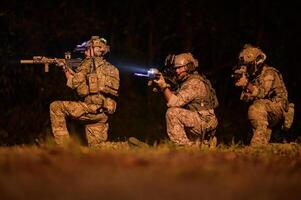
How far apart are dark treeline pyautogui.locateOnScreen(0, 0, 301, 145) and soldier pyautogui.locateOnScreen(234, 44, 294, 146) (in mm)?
4681

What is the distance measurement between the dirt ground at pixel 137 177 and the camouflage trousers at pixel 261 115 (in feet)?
12.2

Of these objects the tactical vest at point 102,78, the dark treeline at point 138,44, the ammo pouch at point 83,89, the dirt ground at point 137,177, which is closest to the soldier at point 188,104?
the tactical vest at point 102,78

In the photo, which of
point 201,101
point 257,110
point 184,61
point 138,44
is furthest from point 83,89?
point 138,44

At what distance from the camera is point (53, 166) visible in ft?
22.4

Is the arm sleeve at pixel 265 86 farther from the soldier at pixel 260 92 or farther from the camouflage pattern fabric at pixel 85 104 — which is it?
the camouflage pattern fabric at pixel 85 104

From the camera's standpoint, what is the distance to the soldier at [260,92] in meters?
11.9

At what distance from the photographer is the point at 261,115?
465 inches

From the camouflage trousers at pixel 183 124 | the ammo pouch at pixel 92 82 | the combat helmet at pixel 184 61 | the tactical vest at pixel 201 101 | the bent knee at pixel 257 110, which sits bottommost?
the camouflage trousers at pixel 183 124

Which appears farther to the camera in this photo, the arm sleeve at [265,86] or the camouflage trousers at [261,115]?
the arm sleeve at [265,86]

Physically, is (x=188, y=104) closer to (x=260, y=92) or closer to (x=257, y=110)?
(x=257, y=110)

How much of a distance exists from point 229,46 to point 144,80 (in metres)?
2.75

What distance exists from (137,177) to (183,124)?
5065 mm

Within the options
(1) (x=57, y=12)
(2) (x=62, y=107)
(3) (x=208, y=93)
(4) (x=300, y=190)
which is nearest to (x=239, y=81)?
(3) (x=208, y=93)

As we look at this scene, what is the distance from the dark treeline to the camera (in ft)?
59.1
